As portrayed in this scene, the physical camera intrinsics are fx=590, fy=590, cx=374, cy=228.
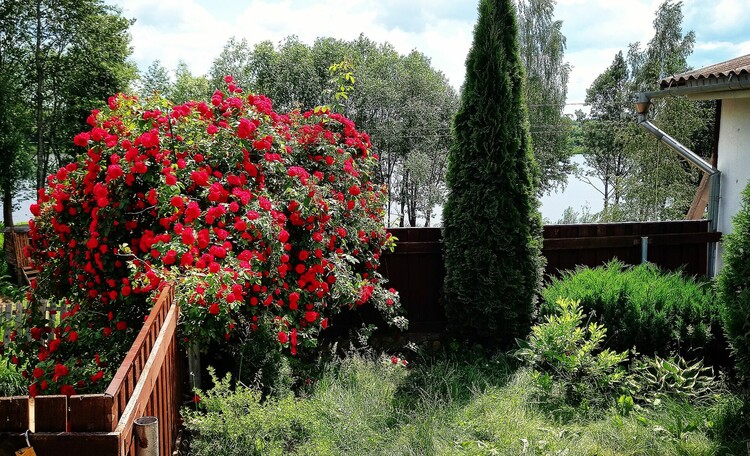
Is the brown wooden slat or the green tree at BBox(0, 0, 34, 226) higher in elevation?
the green tree at BBox(0, 0, 34, 226)

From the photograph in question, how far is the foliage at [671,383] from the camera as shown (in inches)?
157

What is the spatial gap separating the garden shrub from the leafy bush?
6.17 ft

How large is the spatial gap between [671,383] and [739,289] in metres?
0.83

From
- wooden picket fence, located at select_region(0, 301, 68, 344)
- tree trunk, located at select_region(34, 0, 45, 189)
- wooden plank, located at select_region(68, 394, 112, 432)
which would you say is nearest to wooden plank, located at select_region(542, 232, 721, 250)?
wooden picket fence, located at select_region(0, 301, 68, 344)

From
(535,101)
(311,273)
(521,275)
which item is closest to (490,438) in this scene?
(311,273)

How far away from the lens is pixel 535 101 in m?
21.5

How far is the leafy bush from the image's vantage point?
4.50 metres

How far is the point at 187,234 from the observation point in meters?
3.22

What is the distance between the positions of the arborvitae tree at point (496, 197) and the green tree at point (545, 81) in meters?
15.9

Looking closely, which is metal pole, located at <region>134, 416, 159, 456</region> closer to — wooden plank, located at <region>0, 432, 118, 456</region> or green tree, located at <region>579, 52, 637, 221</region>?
wooden plank, located at <region>0, 432, 118, 456</region>

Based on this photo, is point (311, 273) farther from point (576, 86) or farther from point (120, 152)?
point (576, 86)

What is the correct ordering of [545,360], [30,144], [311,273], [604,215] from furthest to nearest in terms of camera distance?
[30,144]
[604,215]
[545,360]
[311,273]

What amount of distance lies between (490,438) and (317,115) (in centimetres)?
296

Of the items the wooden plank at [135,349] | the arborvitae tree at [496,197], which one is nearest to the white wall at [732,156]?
the arborvitae tree at [496,197]
